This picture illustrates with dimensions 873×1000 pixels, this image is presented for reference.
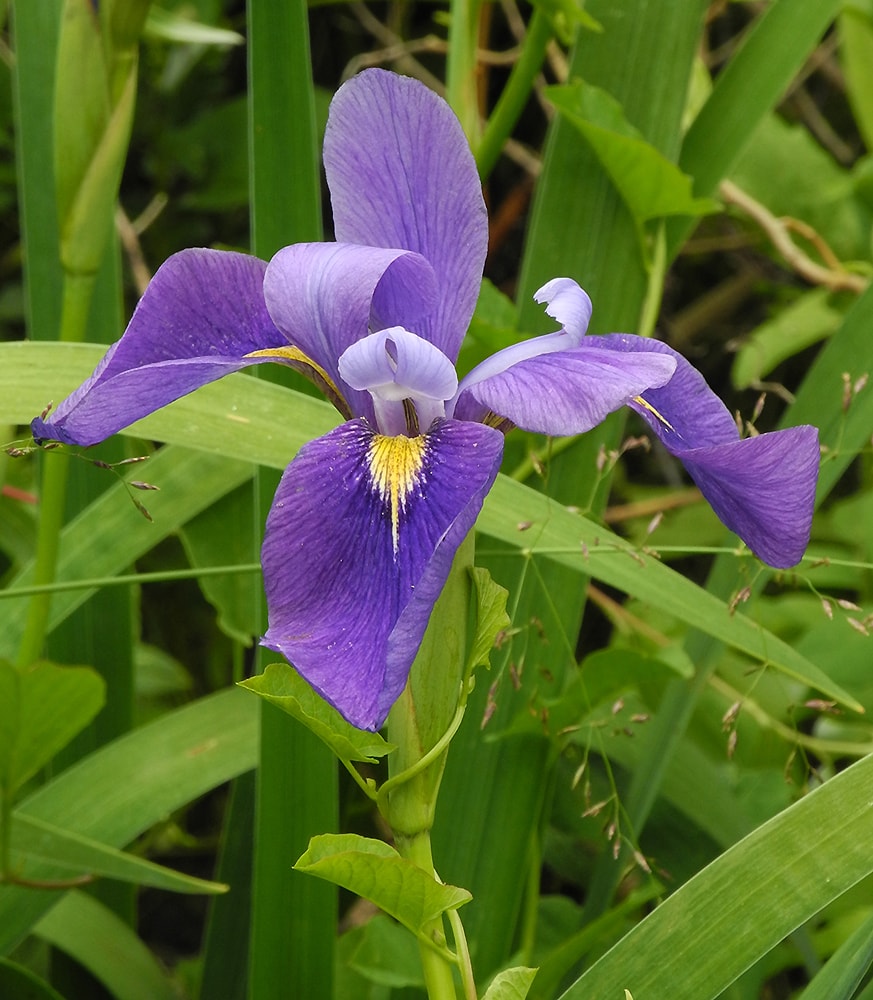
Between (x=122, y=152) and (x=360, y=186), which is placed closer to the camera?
(x=360, y=186)

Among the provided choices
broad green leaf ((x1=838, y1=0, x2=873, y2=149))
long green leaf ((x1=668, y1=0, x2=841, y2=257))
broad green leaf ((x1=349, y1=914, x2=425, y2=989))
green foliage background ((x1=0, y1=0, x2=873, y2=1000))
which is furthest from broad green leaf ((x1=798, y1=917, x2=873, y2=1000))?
broad green leaf ((x1=838, y1=0, x2=873, y2=149))

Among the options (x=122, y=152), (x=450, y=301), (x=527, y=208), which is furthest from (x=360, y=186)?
(x=527, y=208)

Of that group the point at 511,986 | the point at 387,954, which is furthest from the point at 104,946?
the point at 511,986

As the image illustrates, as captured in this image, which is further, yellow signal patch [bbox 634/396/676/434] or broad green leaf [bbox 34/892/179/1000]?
broad green leaf [bbox 34/892/179/1000]

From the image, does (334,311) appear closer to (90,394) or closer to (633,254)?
(90,394)

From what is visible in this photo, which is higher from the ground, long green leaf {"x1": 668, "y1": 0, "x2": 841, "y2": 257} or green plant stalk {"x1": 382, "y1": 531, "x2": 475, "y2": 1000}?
long green leaf {"x1": 668, "y1": 0, "x2": 841, "y2": 257}

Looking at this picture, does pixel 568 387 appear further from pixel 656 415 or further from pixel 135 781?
pixel 135 781

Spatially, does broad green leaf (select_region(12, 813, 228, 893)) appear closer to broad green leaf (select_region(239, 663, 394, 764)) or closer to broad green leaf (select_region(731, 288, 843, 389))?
broad green leaf (select_region(239, 663, 394, 764))
